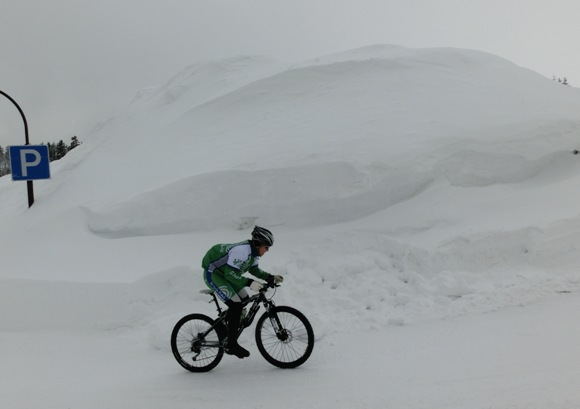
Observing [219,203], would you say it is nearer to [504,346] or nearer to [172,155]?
[172,155]

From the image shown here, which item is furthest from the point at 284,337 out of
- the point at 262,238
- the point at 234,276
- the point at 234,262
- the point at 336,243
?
the point at 336,243

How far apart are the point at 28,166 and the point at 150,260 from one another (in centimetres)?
542

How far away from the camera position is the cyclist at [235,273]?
16.2 ft

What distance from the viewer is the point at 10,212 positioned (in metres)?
12.4

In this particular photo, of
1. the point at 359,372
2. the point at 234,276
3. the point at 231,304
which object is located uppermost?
the point at 234,276

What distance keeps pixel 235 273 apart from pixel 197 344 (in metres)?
1.08

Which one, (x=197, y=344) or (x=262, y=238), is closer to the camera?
(x=262, y=238)

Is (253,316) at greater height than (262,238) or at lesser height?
lesser

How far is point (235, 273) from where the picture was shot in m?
4.99

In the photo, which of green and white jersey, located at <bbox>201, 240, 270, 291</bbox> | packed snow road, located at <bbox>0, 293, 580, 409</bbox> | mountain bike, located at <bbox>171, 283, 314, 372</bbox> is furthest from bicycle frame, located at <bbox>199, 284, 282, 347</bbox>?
packed snow road, located at <bbox>0, 293, 580, 409</bbox>

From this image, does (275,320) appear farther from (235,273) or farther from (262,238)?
(262,238)

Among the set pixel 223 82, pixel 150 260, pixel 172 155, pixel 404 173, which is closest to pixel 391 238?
pixel 404 173

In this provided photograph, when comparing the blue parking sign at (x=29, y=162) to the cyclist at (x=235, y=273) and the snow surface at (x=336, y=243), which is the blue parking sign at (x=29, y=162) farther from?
the cyclist at (x=235, y=273)

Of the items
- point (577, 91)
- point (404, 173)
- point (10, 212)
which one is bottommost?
point (10, 212)
